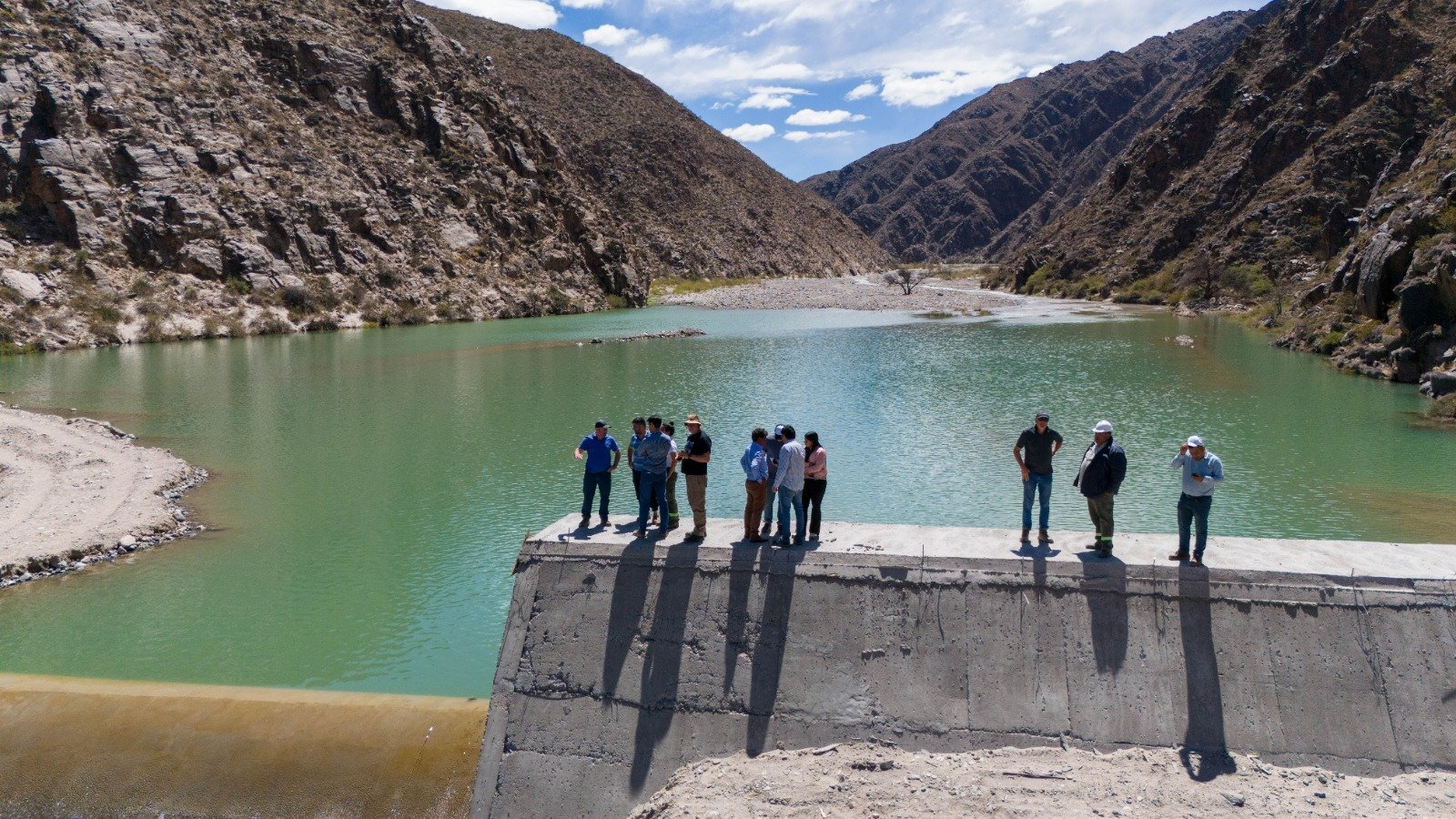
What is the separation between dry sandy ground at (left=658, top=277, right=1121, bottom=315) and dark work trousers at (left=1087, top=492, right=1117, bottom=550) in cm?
6269

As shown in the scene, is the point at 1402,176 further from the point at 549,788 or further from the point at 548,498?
the point at 549,788

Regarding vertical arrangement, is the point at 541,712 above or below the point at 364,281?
below

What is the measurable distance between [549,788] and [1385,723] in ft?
22.6

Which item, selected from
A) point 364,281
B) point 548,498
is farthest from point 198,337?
point 548,498

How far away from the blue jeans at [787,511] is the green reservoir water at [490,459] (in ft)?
13.2

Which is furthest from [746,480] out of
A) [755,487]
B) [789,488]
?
[789,488]

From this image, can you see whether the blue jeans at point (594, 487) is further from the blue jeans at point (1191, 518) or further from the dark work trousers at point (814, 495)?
the blue jeans at point (1191, 518)

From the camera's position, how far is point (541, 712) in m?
8.20

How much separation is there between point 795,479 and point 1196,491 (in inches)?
145

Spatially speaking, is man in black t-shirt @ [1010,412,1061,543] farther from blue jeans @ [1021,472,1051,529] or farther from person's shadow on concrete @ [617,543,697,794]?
person's shadow on concrete @ [617,543,697,794]

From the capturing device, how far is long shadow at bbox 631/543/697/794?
26.2 feet

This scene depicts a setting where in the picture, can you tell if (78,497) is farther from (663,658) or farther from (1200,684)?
(1200,684)

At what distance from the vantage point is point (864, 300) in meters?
84.8

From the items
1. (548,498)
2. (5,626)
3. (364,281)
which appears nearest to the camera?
(5,626)
